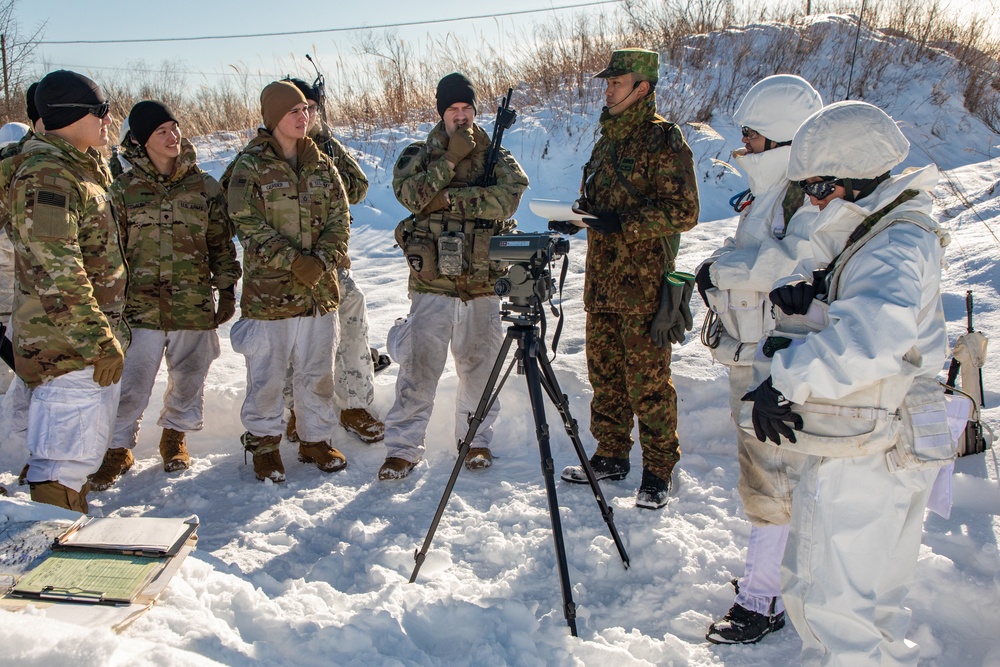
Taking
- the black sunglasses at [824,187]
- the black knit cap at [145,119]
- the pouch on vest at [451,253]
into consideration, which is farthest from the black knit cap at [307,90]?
the black sunglasses at [824,187]

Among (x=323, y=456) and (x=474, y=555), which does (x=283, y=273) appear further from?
(x=474, y=555)

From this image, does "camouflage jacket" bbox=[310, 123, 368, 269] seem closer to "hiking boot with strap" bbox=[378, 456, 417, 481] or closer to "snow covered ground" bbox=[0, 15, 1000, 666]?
"snow covered ground" bbox=[0, 15, 1000, 666]

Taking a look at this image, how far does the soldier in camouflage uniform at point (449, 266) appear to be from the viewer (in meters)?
3.98

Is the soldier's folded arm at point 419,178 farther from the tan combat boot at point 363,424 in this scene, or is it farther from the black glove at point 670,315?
the tan combat boot at point 363,424

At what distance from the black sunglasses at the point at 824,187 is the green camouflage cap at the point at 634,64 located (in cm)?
169

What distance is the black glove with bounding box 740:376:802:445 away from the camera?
2.10m

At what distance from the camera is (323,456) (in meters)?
4.25

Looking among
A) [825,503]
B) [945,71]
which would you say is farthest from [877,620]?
[945,71]

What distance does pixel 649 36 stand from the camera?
1238cm

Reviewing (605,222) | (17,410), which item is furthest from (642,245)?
(17,410)

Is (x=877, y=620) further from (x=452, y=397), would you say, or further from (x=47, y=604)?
(x=452, y=397)

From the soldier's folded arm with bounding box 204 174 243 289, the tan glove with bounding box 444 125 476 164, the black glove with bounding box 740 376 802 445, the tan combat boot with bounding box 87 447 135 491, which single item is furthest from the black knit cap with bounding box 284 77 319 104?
the black glove with bounding box 740 376 802 445

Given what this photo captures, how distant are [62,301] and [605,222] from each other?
2409mm

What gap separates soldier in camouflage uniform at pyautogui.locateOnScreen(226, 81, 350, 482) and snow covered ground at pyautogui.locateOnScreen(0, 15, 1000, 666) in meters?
0.33
